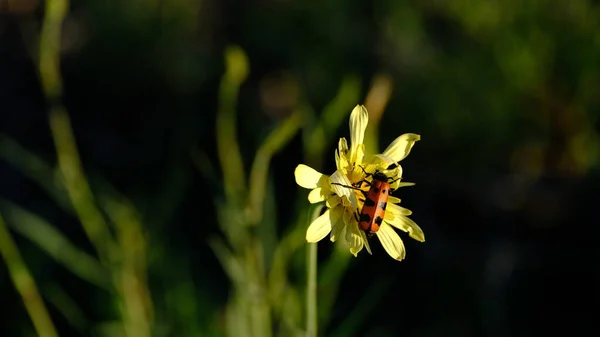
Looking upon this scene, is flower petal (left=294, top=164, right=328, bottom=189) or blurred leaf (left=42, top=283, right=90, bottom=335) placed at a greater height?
blurred leaf (left=42, top=283, right=90, bottom=335)

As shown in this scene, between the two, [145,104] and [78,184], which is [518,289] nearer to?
[78,184]

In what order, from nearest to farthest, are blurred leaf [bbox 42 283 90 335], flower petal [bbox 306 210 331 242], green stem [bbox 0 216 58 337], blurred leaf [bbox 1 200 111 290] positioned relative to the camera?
flower petal [bbox 306 210 331 242], green stem [bbox 0 216 58 337], blurred leaf [bbox 1 200 111 290], blurred leaf [bbox 42 283 90 335]

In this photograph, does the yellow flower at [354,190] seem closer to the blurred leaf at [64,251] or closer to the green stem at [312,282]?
the green stem at [312,282]

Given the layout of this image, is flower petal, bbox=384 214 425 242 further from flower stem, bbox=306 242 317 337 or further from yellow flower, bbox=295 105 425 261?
flower stem, bbox=306 242 317 337

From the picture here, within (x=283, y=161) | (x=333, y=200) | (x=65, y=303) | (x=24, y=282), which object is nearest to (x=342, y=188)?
(x=333, y=200)

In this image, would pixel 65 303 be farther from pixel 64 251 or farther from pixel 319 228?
pixel 319 228

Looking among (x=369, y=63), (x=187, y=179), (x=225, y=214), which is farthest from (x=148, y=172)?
(x=225, y=214)

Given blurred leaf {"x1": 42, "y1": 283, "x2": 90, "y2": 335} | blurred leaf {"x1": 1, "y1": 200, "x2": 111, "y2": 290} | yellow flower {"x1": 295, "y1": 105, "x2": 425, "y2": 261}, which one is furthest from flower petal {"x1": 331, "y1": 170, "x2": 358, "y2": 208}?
blurred leaf {"x1": 42, "y1": 283, "x2": 90, "y2": 335}
